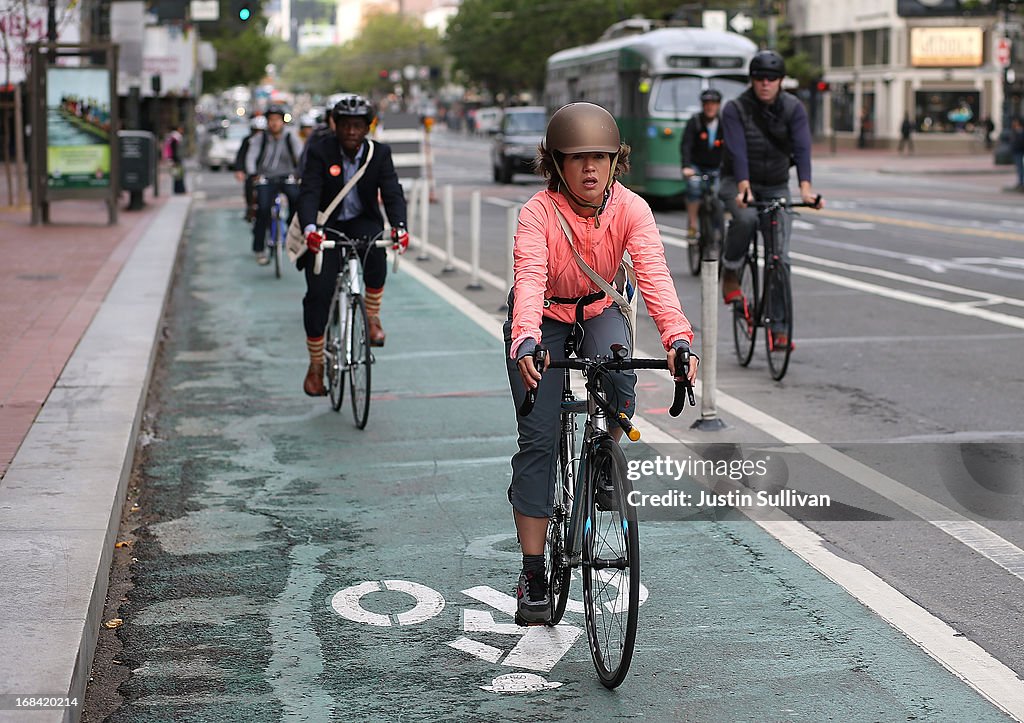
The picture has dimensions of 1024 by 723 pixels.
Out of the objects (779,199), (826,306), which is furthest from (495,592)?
(826,306)

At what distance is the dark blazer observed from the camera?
30.4 ft

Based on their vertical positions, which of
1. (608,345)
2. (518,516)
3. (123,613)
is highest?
(608,345)

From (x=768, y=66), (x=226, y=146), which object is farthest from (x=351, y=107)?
(x=226, y=146)

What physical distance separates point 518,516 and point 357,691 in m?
0.77

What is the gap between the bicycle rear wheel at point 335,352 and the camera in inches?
370

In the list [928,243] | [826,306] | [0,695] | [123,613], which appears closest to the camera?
[0,695]

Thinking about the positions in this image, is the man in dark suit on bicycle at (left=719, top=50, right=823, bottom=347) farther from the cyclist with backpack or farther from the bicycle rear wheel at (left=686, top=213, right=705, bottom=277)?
the cyclist with backpack

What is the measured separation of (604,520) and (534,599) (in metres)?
0.64

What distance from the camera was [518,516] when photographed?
17.3 ft

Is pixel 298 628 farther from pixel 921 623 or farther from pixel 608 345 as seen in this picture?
pixel 921 623

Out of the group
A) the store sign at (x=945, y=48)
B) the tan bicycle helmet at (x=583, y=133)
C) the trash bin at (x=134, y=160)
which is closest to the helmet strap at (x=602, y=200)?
the tan bicycle helmet at (x=583, y=133)

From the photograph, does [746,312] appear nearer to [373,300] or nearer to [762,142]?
[762,142]

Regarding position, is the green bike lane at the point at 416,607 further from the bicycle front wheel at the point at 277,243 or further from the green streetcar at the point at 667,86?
the green streetcar at the point at 667,86

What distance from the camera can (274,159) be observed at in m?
17.9
